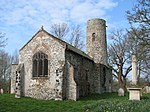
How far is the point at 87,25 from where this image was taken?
37.1 metres

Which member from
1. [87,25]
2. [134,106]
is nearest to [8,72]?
[87,25]

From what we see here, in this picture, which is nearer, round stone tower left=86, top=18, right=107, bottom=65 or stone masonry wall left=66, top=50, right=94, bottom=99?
stone masonry wall left=66, top=50, right=94, bottom=99

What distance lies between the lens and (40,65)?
25188mm

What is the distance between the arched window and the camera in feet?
81.4

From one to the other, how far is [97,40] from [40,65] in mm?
13335

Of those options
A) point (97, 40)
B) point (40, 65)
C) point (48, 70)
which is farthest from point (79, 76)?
point (97, 40)

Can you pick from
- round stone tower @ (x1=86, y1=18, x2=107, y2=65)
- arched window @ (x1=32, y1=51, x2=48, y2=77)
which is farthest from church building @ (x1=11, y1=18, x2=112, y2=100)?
round stone tower @ (x1=86, y1=18, x2=107, y2=65)

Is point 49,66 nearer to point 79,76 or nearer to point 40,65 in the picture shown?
point 40,65

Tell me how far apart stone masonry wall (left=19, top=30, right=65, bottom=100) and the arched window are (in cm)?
38

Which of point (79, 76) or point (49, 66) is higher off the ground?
point (49, 66)

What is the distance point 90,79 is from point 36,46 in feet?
31.8

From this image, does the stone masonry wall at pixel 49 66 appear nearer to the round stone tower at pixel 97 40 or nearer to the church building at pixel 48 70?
the church building at pixel 48 70

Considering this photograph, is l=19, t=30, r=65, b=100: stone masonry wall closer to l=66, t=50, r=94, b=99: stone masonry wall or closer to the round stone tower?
l=66, t=50, r=94, b=99: stone masonry wall

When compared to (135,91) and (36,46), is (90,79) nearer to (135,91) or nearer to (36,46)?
(36,46)
